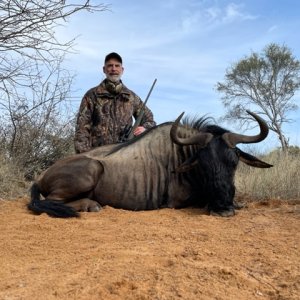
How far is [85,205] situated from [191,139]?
54.7 inches

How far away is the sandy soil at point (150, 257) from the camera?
263cm

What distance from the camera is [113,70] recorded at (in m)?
7.18

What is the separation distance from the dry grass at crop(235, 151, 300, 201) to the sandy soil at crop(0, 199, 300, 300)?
6.42 ft

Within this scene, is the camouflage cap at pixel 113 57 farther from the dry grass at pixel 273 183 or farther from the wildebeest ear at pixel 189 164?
the dry grass at pixel 273 183

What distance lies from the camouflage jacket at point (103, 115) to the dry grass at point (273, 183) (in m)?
1.77

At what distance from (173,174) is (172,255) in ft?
8.63

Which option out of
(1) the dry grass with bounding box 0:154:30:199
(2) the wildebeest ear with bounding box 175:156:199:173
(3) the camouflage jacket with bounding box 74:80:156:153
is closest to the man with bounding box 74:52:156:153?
(3) the camouflage jacket with bounding box 74:80:156:153

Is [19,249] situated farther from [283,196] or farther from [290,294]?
[283,196]

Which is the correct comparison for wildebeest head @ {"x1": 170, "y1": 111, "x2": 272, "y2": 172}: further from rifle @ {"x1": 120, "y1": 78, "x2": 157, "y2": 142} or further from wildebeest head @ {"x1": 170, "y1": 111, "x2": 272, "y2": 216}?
rifle @ {"x1": 120, "y1": 78, "x2": 157, "y2": 142}

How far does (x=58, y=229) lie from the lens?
165 inches

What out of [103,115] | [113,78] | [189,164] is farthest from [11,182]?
[189,164]

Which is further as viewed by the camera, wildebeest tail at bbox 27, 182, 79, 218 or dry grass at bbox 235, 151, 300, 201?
dry grass at bbox 235, 151, 300, 201

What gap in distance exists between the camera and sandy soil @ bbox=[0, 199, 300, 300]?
8.64ft

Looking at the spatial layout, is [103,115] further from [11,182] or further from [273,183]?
[273,183]
